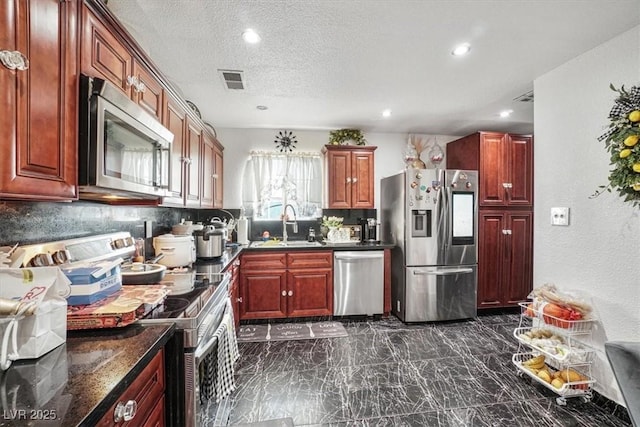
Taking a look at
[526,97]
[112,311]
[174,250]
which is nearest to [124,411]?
[112,311]

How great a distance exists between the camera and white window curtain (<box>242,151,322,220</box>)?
12.8 ft

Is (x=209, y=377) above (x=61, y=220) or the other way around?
the other way around

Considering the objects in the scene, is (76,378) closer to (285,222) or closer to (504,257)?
(285,222)

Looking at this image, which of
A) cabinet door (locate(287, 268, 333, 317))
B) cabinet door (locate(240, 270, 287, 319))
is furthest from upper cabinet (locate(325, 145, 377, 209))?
cabinet door (locate(240, 270, 287, 319))

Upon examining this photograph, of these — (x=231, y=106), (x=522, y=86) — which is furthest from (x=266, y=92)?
(x=522, y=86)

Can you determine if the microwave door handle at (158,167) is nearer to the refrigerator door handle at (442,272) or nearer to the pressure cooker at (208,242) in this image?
the pressure cooker at (208,242)

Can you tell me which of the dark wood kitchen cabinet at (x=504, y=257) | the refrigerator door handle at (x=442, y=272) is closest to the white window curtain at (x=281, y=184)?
the refrigerator door handle at (x=442, y=272)

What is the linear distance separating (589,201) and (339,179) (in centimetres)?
240

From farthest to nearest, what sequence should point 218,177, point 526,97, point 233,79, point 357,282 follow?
1. point 218,177
2. point 357,282
3. point 526,97
4. point 233,79

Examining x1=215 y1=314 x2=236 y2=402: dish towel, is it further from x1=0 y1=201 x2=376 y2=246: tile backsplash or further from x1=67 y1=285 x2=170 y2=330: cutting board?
x1=0 y1=201 x2=376 y2=246: tile backsplash

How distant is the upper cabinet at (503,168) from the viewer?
3553 mm

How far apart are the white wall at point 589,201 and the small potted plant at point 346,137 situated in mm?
1926

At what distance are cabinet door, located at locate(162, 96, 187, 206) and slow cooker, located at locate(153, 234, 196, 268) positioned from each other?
0.28 m

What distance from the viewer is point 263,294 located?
325 centimetres
